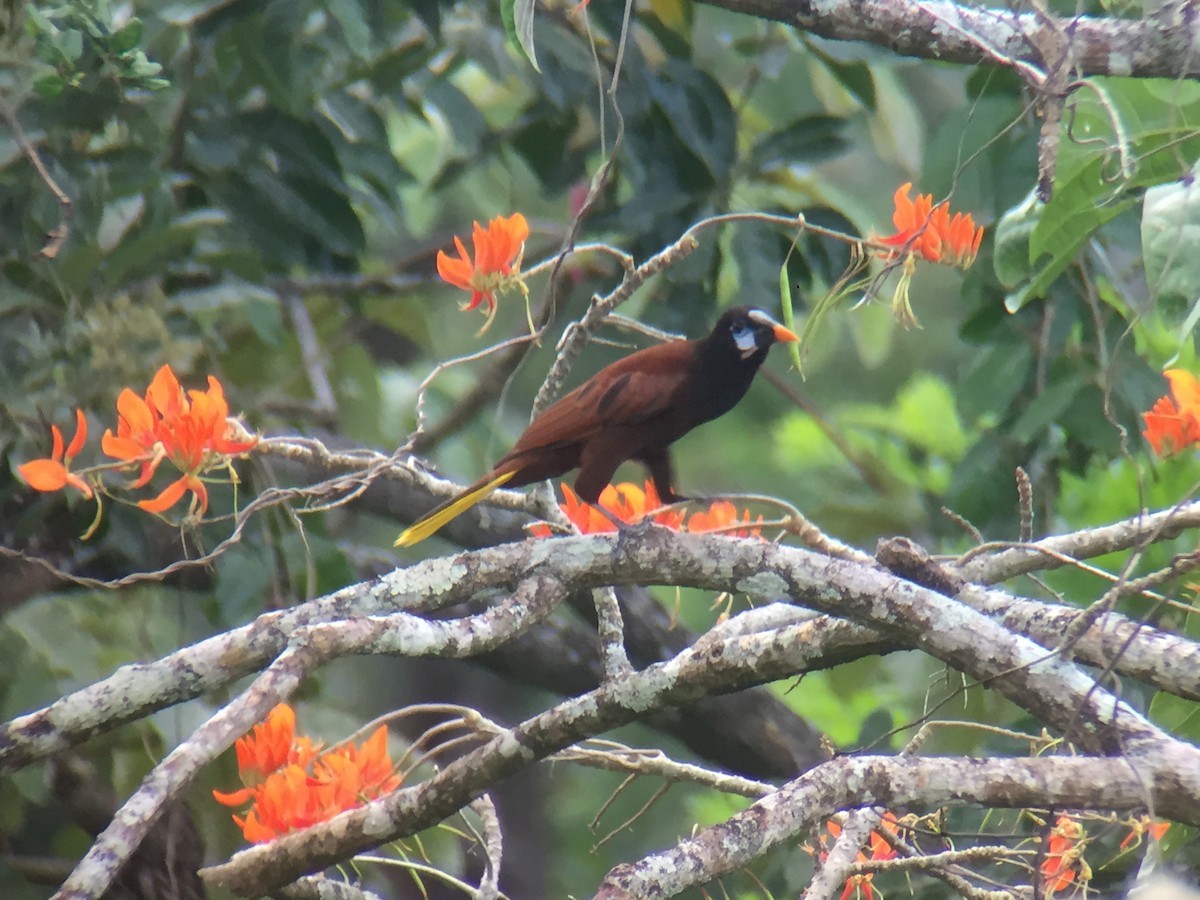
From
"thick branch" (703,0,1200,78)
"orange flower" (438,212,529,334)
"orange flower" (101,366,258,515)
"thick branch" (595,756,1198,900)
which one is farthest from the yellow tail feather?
"thick branch" (595,756,1198,900)

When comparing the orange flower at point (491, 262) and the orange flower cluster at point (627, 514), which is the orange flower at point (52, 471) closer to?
the orange flower at point (491, 262)

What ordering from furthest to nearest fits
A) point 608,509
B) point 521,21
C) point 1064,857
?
point 608,509, point 1064,857, point 521,21

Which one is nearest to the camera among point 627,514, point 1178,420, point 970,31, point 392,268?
point 970,31

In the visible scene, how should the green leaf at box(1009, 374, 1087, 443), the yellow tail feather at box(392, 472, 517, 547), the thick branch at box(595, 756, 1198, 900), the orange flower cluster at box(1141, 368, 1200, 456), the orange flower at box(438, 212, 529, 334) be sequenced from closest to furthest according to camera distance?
1. the thick branch at box(595, 756, 1198, 900)
2. the orange flower at box(438, 212, 529, 334)
3. the orange flower cluster at box(1141, 368, 1200, 456)
4. the yellow tail feather at box(392, 472, 517, 547)
5. the green leaf at box(1009, 374, 1087, 443)

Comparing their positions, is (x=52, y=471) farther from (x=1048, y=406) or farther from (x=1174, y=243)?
(x=1048, y=406)

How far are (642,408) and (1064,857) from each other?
1382 mm

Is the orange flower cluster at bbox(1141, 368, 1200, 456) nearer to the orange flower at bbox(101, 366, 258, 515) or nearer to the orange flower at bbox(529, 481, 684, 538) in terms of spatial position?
the orange flower at bbox(529, 481, 684, 538)

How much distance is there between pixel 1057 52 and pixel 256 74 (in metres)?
1.90

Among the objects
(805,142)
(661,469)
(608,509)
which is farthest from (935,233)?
(805,142)

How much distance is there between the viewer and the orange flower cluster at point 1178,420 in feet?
8.07

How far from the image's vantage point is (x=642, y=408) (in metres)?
3.19

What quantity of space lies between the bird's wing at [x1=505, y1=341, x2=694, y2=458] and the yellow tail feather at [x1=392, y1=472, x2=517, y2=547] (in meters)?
0.16

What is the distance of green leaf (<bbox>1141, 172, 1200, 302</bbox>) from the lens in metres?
1.71

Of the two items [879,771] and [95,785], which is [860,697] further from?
[879,771]
